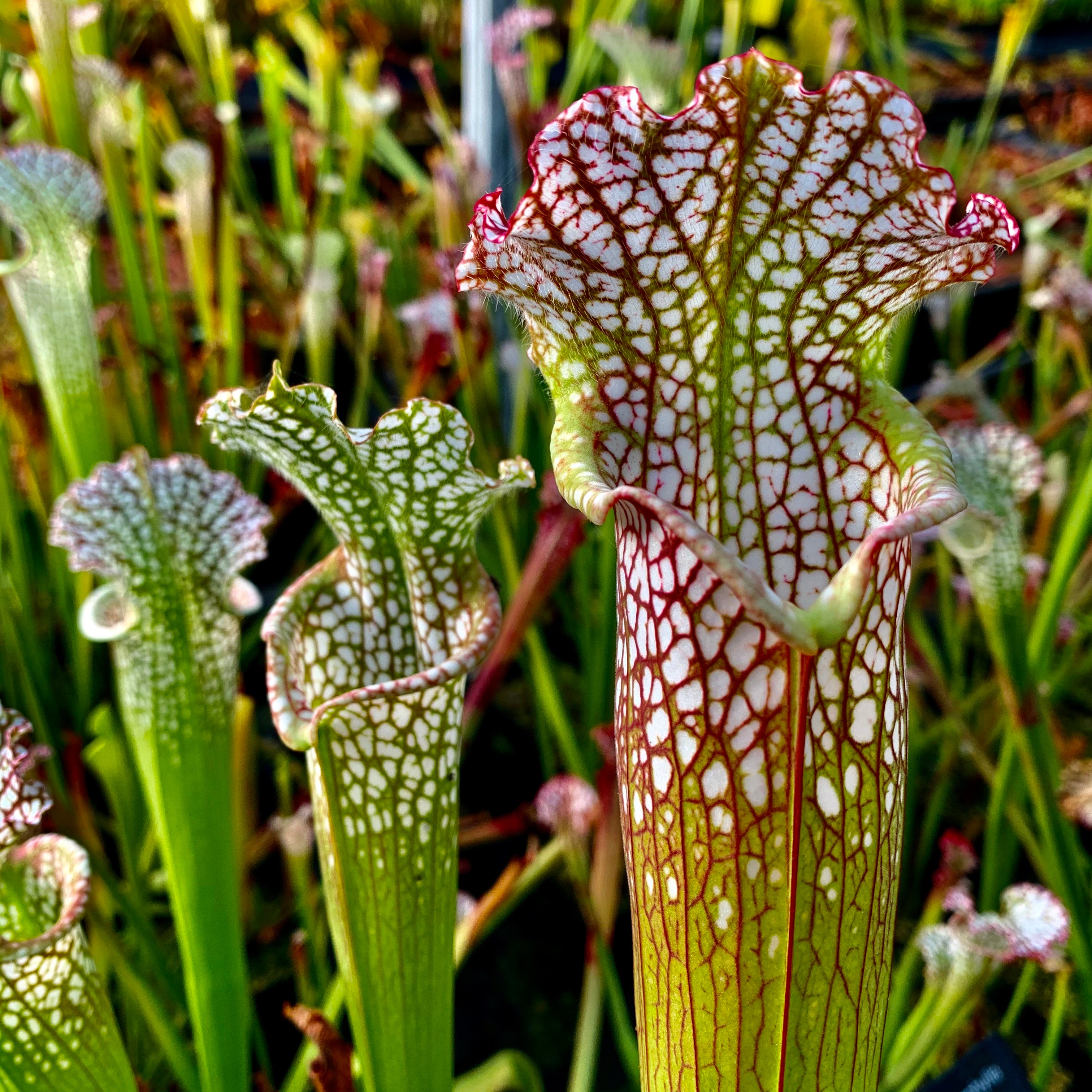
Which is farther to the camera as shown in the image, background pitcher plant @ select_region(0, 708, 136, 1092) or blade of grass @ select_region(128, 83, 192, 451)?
blade of grass @ select_region(128, 83, 192, 451)

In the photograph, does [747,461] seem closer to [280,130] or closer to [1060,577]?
[1060,577]

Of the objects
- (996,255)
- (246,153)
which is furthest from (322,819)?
(246,153)

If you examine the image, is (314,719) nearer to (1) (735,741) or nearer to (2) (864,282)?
(1) (735,741)

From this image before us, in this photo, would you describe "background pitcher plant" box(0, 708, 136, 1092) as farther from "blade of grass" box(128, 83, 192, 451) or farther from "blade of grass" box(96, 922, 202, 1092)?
"blade of grass" box(128, 83, 192, 451)

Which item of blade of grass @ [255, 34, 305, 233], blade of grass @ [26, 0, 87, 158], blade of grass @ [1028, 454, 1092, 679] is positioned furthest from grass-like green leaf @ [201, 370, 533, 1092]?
blade of grass @ [255, 34, 305, 233]

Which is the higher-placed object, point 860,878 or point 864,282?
point 864,282

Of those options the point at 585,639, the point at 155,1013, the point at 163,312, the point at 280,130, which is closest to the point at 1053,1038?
the point at 585,639

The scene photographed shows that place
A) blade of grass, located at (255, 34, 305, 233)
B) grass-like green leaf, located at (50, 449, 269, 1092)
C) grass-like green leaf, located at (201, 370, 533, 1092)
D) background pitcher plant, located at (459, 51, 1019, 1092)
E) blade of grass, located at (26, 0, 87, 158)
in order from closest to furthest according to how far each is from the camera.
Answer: background pitcher plant, located at (459, 51, 1019, 1092)
grass-like green leaf, located at (201, 370, 533, 1092)
grass-like green leaf, located at (50, 449, 269, 1092)
blade of grass, located at (26, 0, 87, 158)
blade of grass, located at (255, 34, 305, 233)
